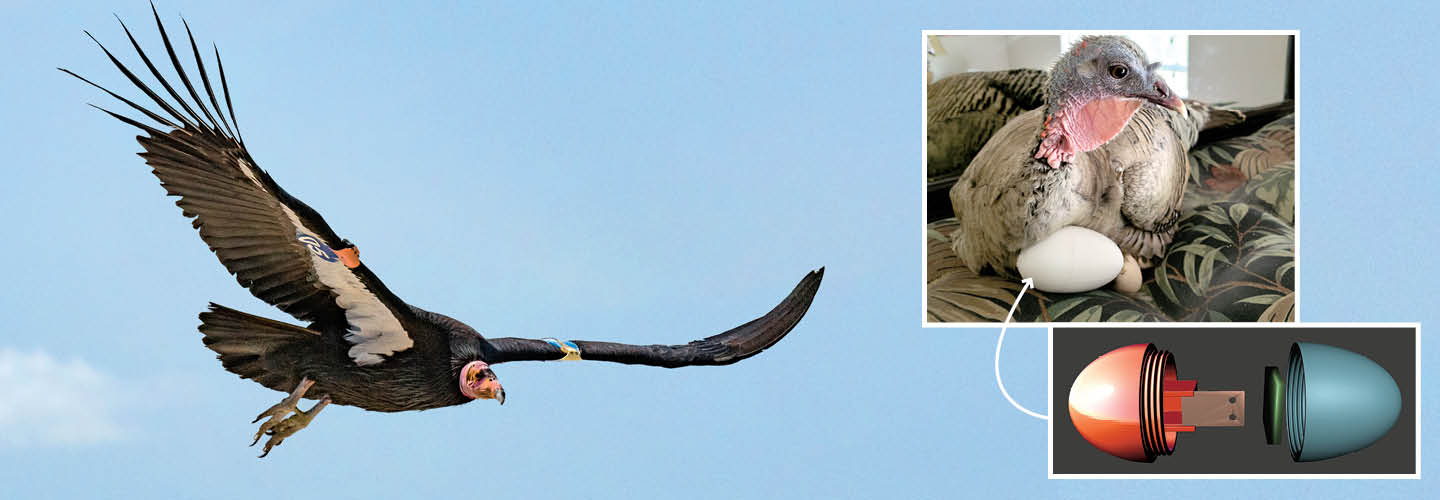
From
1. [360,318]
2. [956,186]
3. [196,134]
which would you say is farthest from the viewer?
[956,186]

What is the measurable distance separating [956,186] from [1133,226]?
66 cm

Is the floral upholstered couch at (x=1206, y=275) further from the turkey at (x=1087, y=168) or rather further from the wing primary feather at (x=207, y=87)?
the wing primary feather at (x=207, y=87)

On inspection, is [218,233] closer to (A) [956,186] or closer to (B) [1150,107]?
(A) [956,186]

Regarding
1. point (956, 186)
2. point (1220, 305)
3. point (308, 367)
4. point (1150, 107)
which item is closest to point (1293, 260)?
point (1220, 305)

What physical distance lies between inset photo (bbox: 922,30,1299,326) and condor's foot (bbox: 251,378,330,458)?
7.20 ft

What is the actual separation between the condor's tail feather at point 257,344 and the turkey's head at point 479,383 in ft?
1.60

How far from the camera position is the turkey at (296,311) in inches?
170

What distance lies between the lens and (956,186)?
18.2 ft

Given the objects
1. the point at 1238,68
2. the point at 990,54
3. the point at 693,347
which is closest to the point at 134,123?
the point at 693,347

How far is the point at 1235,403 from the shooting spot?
4793 millimetres

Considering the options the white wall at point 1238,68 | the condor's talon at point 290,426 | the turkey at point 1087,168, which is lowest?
the condor's talon at point 290,426

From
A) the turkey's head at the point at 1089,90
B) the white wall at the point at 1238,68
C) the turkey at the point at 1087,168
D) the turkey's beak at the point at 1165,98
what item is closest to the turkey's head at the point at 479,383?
the turkey at the point at 1087,168

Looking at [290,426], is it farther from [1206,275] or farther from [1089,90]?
[1206,275]

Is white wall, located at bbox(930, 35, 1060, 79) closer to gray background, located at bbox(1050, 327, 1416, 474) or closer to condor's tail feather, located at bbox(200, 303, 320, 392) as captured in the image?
gray background, located at bbox(1050, 327, 1416, 474)
